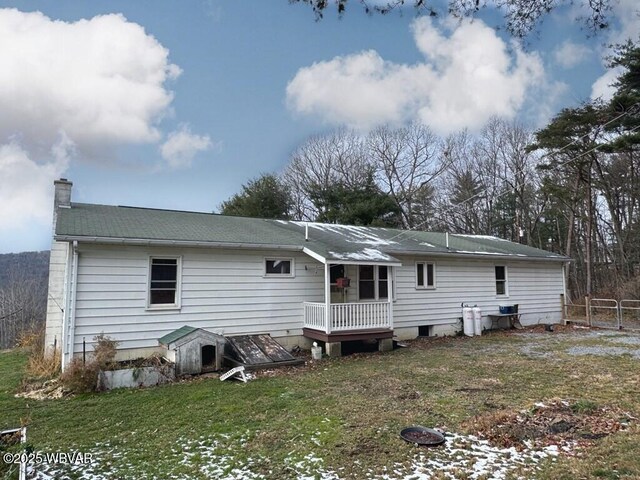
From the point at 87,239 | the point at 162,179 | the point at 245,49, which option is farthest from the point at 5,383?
the point at 162,179

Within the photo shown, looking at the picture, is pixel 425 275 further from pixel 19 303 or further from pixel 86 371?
pixel 19 303

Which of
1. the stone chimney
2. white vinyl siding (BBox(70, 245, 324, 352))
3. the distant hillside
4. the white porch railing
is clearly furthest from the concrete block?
the distant hillside

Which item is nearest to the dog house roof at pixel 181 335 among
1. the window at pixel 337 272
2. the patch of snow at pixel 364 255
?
the patch of snow at pixel 364 255

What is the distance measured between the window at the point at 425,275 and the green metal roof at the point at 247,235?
1.91ft

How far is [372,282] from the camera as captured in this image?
1229 centimetres

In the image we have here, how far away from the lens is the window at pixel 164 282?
9.14 meters

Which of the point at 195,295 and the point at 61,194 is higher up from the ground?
the point at 61,194

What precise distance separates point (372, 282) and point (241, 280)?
4187mm

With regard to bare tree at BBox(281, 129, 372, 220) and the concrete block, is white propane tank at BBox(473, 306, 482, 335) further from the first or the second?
bare tree at BBox(281, 129, 372, 220)

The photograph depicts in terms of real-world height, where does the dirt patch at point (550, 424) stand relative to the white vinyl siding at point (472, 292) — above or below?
below

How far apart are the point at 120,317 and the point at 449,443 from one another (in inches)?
280

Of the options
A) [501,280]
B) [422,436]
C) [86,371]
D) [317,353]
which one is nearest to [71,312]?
[86,371]

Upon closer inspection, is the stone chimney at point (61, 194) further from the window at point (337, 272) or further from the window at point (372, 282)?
the window at point (372, 282)

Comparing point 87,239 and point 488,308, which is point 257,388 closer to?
point 87,239
